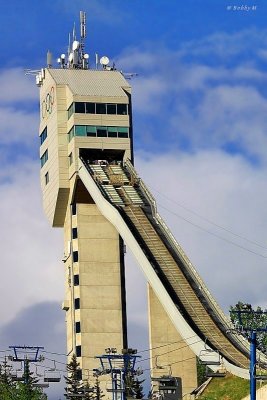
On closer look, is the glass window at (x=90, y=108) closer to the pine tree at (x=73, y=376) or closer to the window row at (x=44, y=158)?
the window row at (x=44, y=158)

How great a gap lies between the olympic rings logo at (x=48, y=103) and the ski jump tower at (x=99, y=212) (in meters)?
0.12

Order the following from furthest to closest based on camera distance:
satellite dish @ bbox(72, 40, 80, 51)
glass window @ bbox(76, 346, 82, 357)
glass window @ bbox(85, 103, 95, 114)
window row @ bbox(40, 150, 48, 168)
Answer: window row @ bbox(40, 150, 48, 168), satellite dish @ bbox(72, 40, 80, 51), glass window @ bbox(85, 103, 95, 114), glass window @ bbox(76, 346, 82, 357)

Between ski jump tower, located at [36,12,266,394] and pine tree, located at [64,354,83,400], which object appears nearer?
pine tree, located at [64,354,83,400]

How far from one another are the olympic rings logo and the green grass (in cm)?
4706

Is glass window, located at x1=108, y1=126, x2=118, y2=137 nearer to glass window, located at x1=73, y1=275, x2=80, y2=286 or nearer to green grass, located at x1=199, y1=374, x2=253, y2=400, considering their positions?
glass window, located at x1=73, y1=275, x2=80, y2=286

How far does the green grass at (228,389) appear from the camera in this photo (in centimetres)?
10544

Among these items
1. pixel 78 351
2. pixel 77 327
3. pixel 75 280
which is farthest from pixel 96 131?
pixel 78 351

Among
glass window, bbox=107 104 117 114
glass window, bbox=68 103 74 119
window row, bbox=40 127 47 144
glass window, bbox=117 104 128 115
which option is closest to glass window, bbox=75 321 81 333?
glass window, bbox=68 103 74 119

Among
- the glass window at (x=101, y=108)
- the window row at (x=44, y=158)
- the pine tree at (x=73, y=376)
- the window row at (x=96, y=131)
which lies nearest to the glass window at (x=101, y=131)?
the window row at (x=96, y=131)

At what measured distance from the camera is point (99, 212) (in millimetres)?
142875

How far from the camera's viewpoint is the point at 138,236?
129250 mm

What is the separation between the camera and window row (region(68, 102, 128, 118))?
141 meters

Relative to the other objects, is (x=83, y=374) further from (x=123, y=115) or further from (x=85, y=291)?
(x=123, y=115)

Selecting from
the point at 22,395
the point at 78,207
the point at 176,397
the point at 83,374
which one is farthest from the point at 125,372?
the point at 78,207
